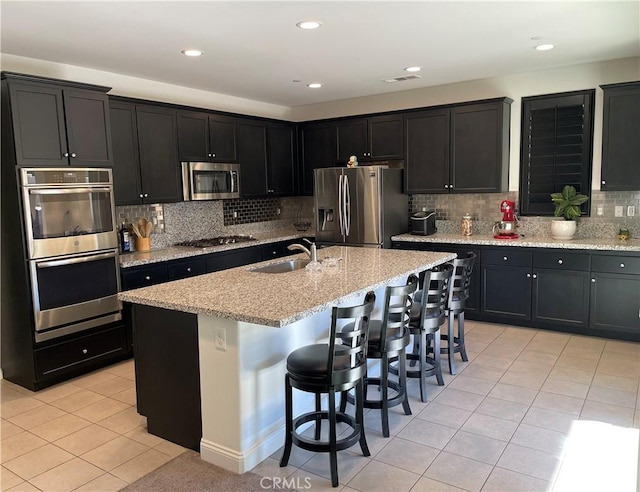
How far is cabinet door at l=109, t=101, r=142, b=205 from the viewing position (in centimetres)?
456

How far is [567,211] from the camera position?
196 inches

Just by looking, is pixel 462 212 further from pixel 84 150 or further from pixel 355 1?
pixel 84 150

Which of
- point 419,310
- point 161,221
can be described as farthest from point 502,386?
point 161,221

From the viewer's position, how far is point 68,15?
10.4 ft

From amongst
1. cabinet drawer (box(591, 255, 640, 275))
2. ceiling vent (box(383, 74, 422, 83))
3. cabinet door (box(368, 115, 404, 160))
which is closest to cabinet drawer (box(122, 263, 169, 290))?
cabinet door (box(368, 115, 404, 160))

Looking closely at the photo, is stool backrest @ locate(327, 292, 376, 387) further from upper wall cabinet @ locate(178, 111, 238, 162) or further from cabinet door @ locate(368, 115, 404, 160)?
cabinet door @ locate(368, 115, 404, 160)

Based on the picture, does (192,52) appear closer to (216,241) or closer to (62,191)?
(62,191)

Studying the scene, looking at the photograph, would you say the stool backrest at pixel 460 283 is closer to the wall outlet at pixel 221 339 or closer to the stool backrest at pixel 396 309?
the stool backrest at pixel 396 309

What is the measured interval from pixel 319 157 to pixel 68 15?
3863 millimetres

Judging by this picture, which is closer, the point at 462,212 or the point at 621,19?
the point at 621,19

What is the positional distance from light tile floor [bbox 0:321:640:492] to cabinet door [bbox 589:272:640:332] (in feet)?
1.52

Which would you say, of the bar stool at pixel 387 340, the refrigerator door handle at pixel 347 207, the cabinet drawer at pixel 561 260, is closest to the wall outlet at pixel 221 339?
the bar stool at pixel 387 340

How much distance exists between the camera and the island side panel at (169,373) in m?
2.81

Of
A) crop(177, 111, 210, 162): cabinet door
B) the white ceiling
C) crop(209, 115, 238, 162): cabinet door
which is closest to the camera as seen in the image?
the white ceiling
